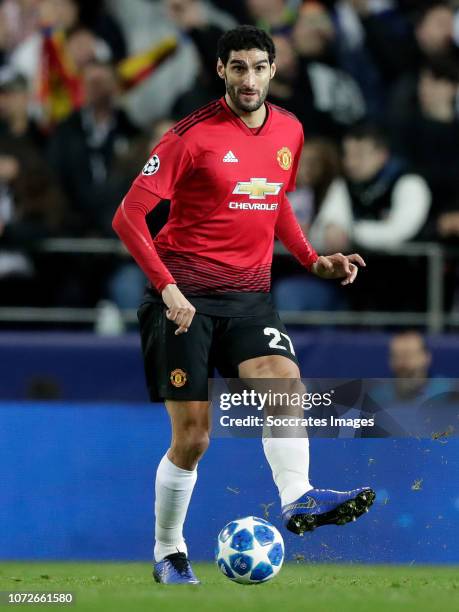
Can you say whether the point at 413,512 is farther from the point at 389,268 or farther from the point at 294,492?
the point at 389,268

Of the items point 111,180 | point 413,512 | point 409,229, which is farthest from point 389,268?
point 413,512

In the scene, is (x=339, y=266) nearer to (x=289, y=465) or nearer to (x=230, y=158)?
(x=230, y=158)

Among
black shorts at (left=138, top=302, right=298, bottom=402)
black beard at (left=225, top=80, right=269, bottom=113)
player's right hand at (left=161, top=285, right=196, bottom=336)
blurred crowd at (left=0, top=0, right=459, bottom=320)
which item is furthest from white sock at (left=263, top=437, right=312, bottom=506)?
blurred crowd at (left=0, top=0, right=459, bottom=320)

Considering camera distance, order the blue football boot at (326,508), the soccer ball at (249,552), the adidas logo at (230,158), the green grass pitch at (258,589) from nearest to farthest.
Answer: the green grass pitch at (258,589) < the blue football boot at (326,508) < the soccer ball at (249,552) < the adidas logo at (230,158)

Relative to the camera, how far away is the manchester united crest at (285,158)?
23.4ft

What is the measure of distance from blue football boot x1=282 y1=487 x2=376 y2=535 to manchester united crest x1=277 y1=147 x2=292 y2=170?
5.16ft

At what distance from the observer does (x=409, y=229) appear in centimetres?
1124

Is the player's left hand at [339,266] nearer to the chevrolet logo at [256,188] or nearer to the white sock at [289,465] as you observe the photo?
the chevrolet logo at [256,188]

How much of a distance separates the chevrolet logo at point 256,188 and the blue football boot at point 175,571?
177cm

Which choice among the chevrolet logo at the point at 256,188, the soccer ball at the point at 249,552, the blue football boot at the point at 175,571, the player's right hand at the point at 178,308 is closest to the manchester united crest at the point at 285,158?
the chevrolet logo at the point at 256,188

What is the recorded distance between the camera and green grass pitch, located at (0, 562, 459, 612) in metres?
5.83

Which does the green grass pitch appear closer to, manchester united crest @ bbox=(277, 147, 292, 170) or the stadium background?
the stadium background

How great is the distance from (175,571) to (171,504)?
319mm

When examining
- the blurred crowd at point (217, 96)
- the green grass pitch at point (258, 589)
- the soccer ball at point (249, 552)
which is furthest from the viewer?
the blurred crowd at point (217, 96)
